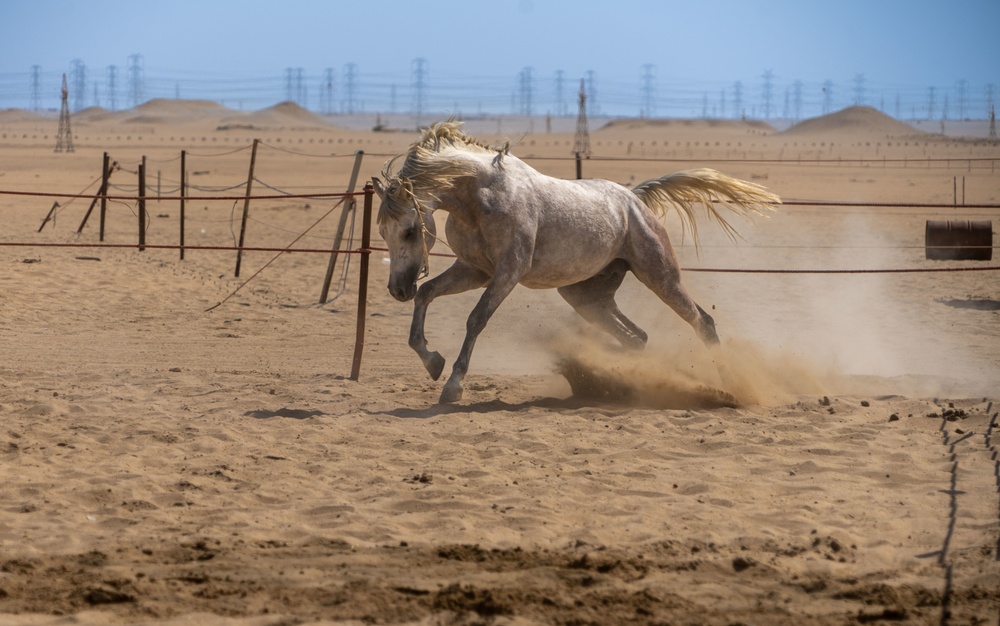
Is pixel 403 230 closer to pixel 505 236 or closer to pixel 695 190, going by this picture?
pixel 505 236

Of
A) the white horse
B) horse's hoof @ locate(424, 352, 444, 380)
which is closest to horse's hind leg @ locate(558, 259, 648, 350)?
the white horse

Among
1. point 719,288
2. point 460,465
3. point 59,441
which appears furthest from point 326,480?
point 719,288

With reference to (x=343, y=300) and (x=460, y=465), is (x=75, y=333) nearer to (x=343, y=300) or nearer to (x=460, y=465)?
(x=343, y=300)

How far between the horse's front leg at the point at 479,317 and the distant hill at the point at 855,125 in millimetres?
82427

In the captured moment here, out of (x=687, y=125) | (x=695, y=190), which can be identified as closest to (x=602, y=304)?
(x=695, y=190)

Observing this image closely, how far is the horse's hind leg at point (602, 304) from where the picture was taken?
7.67 metres

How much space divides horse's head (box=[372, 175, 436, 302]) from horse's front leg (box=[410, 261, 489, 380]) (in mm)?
179

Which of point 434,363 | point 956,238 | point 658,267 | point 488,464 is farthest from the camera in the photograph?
point 956,238

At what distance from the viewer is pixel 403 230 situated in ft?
22.3

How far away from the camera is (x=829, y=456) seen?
18.9 ft

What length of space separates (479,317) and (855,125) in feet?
293

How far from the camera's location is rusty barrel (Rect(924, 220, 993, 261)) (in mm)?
11961

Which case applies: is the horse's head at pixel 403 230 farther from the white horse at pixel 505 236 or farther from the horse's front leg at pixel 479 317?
the horse's front leg at pixel 479 317

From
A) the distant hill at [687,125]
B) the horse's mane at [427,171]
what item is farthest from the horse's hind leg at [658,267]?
the distant hill at [687,125]
